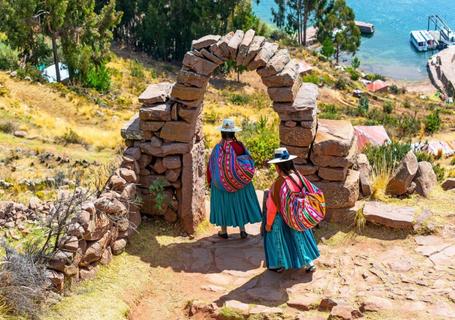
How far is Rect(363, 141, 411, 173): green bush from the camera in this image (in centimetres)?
1010

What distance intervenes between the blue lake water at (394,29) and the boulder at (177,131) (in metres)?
51.6

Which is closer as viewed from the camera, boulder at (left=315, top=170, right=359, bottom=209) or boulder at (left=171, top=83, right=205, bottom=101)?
boulder at (left=171, top=83, right=205, bottom=101)

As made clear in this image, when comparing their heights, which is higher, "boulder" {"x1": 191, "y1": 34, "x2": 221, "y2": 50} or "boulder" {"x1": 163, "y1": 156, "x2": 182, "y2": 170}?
"boulder" {"x1": 191, "y1": 34, "x2": 221, "y2": 50}

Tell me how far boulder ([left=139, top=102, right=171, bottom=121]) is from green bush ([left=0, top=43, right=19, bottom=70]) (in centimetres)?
1558

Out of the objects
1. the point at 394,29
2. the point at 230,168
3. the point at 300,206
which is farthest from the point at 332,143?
the point at 394,29

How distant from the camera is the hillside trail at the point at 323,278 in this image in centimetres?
666

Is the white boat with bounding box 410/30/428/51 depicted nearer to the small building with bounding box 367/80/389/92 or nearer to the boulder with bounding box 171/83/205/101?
the small building with bounding box 367/80/389/92

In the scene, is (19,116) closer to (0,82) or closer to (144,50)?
(0,82)

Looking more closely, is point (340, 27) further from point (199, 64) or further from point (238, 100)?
point (199, 64)

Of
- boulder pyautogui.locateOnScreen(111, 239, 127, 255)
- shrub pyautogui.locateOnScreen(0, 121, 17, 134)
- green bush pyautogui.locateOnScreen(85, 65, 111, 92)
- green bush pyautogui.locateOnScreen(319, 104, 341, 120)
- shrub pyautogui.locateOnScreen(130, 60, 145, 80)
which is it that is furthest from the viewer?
shrub pyautogui.locateOnScreen(130, 60, 145, 80)

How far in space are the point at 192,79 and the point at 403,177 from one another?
3.58 meters

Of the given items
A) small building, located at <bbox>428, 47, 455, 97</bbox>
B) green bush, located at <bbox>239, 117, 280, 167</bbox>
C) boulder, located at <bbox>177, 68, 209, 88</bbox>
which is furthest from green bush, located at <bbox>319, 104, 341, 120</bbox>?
small building, located at <bbox>428, 47, 455, 97</bbox>

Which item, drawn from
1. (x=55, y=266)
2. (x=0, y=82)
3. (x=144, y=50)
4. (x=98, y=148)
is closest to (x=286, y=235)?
(x=55, y=266)

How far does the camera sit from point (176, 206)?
9.07 meters
